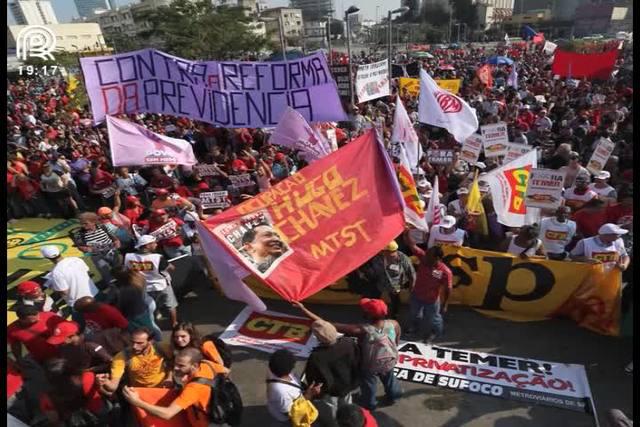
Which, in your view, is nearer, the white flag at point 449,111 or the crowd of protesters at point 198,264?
the crowd of protesters at point 198,264

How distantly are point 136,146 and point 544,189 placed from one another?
6123 millimetres

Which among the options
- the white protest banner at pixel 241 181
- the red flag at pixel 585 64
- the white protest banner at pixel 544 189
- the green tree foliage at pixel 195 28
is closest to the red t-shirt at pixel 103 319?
the white protest banner at pixel 241 181

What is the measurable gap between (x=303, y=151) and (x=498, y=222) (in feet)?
10.5

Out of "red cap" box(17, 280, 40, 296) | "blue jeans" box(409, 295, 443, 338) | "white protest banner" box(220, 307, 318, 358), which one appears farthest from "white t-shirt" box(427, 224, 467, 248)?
"red cap" box(17, 280, 40, 296)

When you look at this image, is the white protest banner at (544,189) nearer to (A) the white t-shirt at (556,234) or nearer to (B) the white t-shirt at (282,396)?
(A) the white t-shirt at (556,234)

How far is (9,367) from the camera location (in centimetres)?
425

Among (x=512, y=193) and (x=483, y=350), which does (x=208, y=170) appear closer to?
(x=512, y=193)

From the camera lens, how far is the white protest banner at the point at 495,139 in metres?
8.84

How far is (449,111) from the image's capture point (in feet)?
30.4

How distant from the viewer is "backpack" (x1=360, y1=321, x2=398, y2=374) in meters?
4.30

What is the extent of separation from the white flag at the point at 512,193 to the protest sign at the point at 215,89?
9.90ft

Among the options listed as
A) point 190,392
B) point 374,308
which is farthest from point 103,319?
point 374,308

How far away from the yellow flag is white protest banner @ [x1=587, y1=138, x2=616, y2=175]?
2.77m

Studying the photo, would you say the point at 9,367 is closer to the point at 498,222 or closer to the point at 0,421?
the point at 0,421
